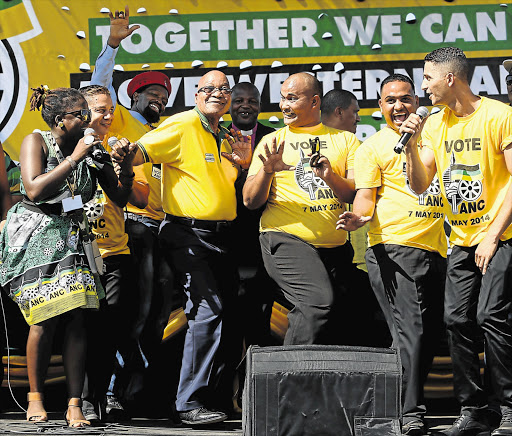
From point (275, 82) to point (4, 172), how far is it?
181 cm

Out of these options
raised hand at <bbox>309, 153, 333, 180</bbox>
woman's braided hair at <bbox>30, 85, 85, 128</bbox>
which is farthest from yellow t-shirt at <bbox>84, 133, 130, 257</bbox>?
raised hand at <bbox>309, 153, 333, 180</bbox>

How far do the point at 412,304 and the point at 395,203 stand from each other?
1.88 feet

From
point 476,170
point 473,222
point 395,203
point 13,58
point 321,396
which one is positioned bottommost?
point 321,396

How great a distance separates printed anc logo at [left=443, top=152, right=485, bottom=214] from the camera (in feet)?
14.5

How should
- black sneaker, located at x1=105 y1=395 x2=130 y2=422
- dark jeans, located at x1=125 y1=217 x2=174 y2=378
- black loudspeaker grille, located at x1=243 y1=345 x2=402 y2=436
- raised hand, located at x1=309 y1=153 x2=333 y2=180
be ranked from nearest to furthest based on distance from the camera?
black loudspeaker grille, located at x1=243 y1=345 x2=402 y2=436, raised hand, located at x1=309 y1=153 x2=333 y2=180, black sneaker, located at x1=105 y1=395 x2=130 y2=422, dark jeans, located at x1=125 y1=217 x2=174 y2=378

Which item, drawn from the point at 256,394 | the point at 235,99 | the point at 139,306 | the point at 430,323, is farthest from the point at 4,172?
the point at 430,323

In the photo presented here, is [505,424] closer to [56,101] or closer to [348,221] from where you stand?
[348,221]

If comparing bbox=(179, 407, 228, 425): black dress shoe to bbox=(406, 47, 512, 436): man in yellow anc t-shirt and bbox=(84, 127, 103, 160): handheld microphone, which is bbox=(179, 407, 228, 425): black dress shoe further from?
bbox=(84, 127, 103, 160): handheld microphone

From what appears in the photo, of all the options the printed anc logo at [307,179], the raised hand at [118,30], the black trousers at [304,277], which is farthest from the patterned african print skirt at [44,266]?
the raised hand at [118,30]

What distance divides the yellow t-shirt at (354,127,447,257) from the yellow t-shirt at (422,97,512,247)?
0.20 meters

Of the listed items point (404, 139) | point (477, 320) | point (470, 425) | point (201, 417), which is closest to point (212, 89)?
point (404, 139)

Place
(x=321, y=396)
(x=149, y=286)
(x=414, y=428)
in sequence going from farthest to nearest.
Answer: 1. (x=149, y=286)
2. (x=414, y=428)
3. (x=321, y=396)

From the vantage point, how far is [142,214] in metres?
5.29

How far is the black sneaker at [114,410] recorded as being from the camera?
4.97 m
